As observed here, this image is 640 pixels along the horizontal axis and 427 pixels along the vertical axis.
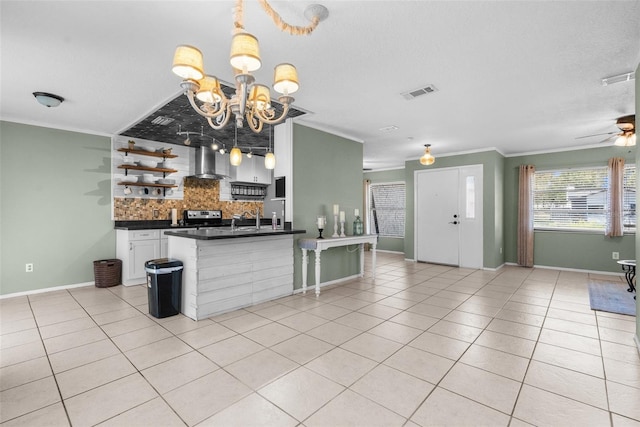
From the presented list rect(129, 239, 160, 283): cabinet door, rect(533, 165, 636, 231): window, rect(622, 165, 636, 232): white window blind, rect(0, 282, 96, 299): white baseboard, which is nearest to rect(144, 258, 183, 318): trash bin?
Result: rect(129, 239, 160, 283): cabinet door

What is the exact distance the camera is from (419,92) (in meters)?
3.35

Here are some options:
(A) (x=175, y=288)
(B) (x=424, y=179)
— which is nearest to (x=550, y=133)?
(B) (x=424, y=179)

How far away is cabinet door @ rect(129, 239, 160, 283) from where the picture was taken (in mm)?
4773

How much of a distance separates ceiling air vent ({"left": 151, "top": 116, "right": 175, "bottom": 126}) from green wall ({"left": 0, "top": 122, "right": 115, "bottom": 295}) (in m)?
1.34

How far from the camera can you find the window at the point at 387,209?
8711 millimetres

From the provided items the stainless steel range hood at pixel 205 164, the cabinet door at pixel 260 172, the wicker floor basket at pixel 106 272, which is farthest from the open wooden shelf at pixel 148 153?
the wicker floor basket at pixel 106 272

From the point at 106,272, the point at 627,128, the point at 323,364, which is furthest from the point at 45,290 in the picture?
the point at 627,128

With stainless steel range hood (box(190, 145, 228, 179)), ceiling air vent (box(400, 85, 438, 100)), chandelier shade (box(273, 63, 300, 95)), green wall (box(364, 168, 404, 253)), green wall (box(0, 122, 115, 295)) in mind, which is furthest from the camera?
green wall (box(364, 168, 404, 253))

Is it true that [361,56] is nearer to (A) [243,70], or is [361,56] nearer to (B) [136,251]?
(A) [243,70]

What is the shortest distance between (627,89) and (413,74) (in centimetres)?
249

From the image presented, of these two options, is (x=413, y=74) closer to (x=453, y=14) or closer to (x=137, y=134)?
(x=453, y=14)

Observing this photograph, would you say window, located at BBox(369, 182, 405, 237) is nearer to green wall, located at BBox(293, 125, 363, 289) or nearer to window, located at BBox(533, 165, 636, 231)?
window, located at BBox(533, 165, 636, 231)

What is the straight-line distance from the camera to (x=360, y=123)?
4.55 metres

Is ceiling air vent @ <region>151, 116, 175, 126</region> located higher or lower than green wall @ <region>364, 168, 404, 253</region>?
higher
